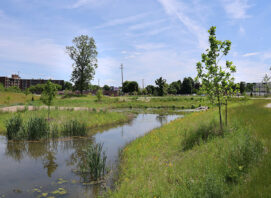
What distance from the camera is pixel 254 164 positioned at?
609cm

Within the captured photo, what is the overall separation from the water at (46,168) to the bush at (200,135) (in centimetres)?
371

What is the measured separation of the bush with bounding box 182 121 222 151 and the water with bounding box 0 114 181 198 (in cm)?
371

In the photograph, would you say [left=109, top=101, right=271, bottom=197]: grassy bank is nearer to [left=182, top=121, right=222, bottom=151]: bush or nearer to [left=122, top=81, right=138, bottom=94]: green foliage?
[left=182, top=121, right=222, bottom=151]: bush

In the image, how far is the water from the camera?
7.42 metres

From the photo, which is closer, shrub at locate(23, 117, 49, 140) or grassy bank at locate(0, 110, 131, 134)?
shrub at locate(23, 117, 49, 140)

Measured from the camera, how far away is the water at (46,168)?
24.3ft

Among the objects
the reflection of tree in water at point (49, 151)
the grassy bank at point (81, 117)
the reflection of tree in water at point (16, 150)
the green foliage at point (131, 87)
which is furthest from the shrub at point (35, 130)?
the green foliage at point (131, 87)

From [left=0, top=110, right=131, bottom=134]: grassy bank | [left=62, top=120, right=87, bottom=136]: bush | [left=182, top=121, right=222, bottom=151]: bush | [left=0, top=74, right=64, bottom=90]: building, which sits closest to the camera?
[left=182, top=121, right=222, bottom=151]: bush

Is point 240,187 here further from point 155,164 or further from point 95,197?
point 95,197

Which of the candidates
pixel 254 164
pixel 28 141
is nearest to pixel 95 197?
pixel 254 164

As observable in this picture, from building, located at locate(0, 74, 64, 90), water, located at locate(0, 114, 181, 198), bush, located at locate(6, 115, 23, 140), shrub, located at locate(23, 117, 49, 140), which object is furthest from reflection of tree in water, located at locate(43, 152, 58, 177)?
building, located at locate(0, 74, 64, 90)

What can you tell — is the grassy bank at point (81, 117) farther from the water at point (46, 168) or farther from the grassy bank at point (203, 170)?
the grassy bank at point (203, 170)

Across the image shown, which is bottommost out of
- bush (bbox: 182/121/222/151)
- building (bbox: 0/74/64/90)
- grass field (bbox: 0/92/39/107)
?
bush (bbox: 182/121/222/151)

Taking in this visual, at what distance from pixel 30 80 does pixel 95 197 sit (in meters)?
198
